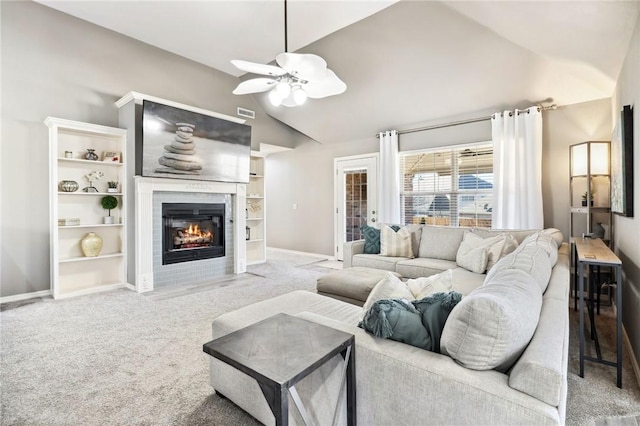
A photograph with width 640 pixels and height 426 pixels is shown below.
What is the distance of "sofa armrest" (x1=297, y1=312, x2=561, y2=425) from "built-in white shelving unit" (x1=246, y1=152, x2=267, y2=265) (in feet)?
16.5

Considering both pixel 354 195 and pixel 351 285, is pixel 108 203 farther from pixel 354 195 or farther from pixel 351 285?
pixel 354 195

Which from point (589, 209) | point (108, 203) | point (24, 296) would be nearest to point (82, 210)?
point (108, 203)

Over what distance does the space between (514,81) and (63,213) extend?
6057 millimetres

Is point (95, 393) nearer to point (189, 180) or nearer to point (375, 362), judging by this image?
point (375, 362)

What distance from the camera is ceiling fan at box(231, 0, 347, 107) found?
8.36 feet

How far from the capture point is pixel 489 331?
40.8 inches

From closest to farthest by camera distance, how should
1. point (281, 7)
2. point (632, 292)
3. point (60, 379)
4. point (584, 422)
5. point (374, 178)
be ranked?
1. point (584, 422)
2. point (60, 379)
3. point (632, 292)
4. point (281, 7)
5. point (374, 178)

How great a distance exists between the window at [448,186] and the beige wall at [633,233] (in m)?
2.04

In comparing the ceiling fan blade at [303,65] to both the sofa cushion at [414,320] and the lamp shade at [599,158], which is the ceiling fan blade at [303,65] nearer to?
the sofa cushion at [414,320]

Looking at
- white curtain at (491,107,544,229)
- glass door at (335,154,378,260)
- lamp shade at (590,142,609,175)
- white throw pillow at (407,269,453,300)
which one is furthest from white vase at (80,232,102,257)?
lamp shade at (590,142,609,175)

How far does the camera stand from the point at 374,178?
19.5 ft

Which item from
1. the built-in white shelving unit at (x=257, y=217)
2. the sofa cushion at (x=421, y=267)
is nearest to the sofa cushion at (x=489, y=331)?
the sofa cushion at (x=421, y=267)

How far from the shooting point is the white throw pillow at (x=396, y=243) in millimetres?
4008

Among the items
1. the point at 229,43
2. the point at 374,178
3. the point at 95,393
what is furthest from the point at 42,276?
the point at 374,178
